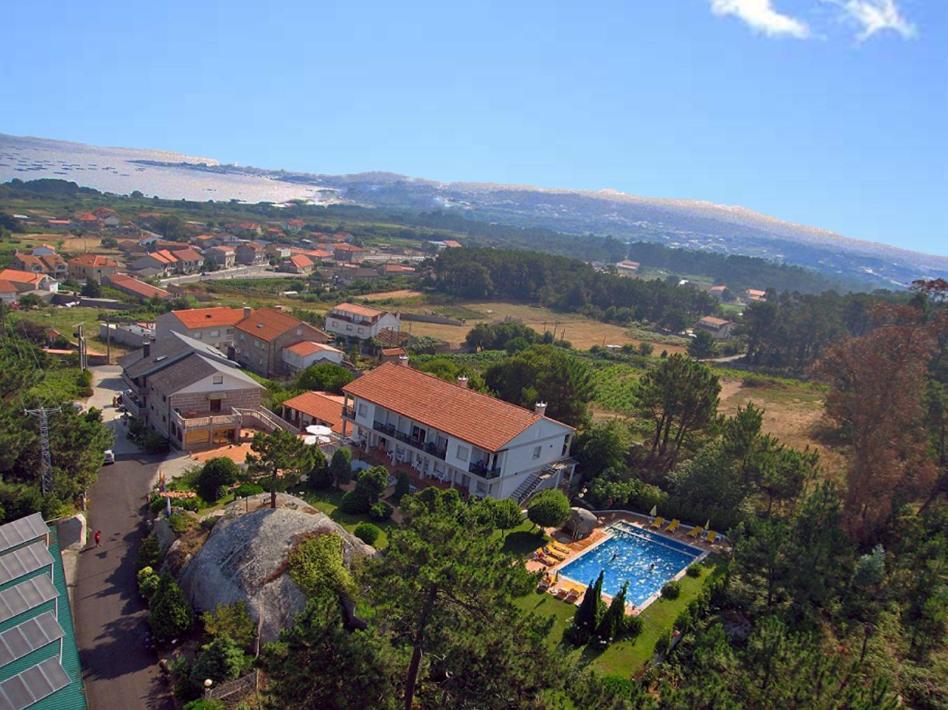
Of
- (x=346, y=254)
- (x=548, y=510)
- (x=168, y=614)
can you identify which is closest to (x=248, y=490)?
(x=168, y=614)

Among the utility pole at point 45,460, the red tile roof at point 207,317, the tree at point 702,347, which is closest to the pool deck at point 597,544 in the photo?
the utility pole at point 45,460

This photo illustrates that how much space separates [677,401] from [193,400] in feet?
93.9

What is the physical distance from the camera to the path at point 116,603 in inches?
795

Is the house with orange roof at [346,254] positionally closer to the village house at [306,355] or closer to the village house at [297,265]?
the village house at [297,265]

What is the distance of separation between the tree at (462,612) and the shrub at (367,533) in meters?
12.8

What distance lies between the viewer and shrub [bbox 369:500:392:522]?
31.5m

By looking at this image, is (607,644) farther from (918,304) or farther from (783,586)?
(918,304)

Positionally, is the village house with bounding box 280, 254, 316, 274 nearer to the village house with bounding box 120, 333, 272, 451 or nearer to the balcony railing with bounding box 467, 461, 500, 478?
the village house with bounding box 120, 333, 272, 451

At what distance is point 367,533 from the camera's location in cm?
2898

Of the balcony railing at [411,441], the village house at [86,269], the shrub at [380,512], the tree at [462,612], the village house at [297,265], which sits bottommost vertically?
the village house at [297,265]

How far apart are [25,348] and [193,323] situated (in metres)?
12.3

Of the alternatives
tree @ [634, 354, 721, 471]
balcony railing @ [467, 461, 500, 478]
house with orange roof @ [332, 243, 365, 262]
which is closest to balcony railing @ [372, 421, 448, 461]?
balcony railing @ [467, 461, 500, 478]

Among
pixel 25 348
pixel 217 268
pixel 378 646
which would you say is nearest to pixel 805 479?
pixel 378 646

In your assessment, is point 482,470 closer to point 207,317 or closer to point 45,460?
point 45,460
